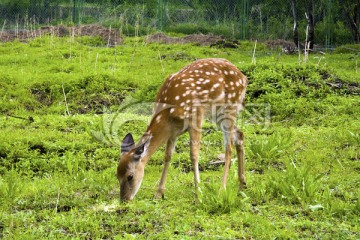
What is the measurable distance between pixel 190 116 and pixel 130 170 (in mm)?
1012

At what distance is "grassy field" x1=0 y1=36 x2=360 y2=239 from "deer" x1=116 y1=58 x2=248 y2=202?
28 cm

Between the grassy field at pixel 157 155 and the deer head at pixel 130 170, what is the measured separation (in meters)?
0.17

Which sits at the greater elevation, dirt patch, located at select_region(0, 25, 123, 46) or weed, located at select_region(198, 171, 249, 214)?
weed, located at select_region(198, 171, 249, 214)

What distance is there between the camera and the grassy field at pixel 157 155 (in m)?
6.27

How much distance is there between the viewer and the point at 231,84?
781 cm

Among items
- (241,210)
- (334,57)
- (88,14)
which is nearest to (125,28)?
(88,14)

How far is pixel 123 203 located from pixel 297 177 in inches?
78.4

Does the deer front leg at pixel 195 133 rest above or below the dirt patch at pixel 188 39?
above

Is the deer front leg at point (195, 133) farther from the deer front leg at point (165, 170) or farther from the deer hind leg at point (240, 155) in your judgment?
the deer hind leg at point (240, 155)

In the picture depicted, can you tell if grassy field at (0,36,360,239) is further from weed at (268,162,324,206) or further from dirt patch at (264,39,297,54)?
dirt patch at (264,39,297,54)

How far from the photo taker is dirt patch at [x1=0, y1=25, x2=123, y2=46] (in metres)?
21.2
